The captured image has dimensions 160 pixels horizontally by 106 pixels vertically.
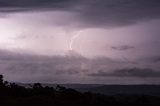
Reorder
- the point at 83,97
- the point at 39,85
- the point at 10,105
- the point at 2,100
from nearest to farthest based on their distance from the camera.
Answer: the point at 10,105
the point at 2,100
the point at 83,97
the point at 39,85

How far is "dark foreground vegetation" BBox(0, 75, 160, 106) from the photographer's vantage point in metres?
77.1

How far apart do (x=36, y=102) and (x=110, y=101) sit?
12.6 m

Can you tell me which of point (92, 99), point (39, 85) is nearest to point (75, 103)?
point (92, 99)

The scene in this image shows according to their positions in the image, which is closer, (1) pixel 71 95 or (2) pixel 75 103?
(2) pixel 75 103

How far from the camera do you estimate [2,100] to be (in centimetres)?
7856

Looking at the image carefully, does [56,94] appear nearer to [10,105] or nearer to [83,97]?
[83,97]

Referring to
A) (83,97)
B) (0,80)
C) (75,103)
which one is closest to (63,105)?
(75,103)

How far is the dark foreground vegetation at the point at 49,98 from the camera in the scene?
77062 mm

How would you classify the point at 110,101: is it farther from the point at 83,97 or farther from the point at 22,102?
the point at 22,102

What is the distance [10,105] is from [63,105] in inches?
311

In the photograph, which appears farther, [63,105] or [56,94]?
[56,94]

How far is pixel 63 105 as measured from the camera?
76.3m

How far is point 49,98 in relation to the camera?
8131 cm

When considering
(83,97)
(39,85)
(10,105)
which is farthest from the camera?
(39,85)
